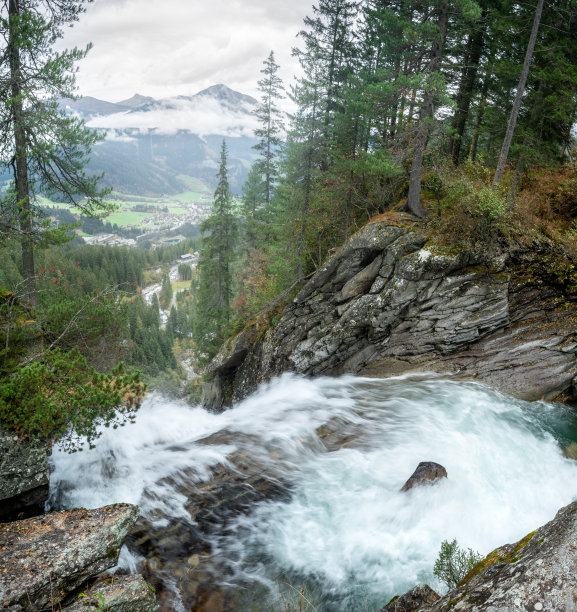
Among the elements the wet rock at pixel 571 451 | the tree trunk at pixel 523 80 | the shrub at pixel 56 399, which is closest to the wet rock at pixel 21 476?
the shrub at pixel 56 399

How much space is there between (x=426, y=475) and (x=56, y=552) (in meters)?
7.37

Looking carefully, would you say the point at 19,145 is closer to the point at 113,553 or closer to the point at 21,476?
the point at 21,476

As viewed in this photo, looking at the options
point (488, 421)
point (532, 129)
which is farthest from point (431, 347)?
point (532, 129)

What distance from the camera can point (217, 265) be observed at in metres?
33.1

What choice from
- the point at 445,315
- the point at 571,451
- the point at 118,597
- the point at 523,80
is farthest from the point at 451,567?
the point at 523,80

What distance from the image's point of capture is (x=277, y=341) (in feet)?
63.9

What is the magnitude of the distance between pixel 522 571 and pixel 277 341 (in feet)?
53.8

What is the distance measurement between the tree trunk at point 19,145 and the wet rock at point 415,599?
36.6 ft

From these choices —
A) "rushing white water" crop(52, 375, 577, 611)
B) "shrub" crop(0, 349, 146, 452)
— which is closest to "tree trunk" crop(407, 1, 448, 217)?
"rushing white water" crop(52, 375, 577, 611)

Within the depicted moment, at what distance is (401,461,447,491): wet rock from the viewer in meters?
7.94

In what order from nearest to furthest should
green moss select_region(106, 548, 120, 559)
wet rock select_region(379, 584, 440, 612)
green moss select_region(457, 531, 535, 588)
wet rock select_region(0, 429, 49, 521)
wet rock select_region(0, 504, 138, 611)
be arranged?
green moss select_region(457, 531, 535, 588) → wet rock select_region(0, 504, 138, 611) → wet rock select_region(379, 584, 440, 612) → green moss select_region(106, 548, 120, 559) → wet rock select_region(0, 429, 49, 521)

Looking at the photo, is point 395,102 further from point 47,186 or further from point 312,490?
point 312,490

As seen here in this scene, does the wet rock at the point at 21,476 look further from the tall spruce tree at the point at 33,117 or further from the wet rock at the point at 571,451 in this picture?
the wet rock at the point at 571,451

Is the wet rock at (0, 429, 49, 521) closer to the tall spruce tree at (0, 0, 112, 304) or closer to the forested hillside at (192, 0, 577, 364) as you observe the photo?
the tall spruce tree at (0, 0, 112, 304)
